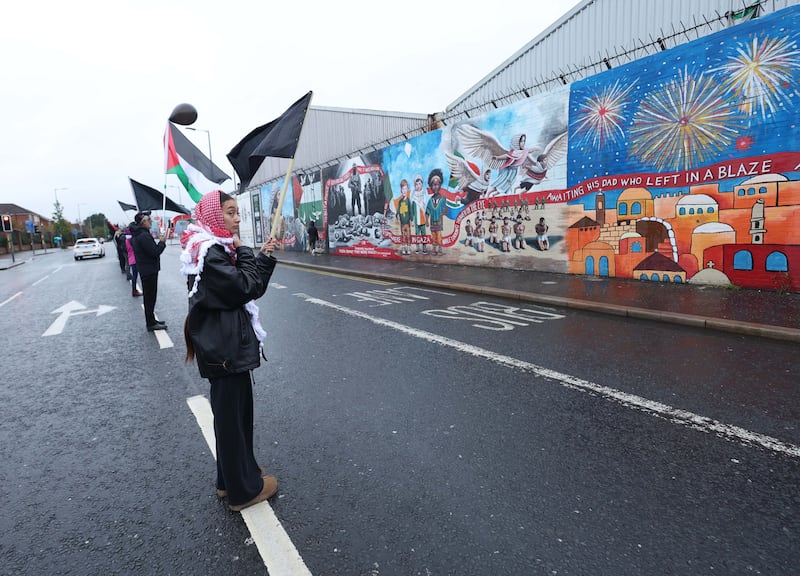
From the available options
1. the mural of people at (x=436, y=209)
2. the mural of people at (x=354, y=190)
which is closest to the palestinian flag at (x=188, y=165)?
the mural of people at (x=436, y=209)

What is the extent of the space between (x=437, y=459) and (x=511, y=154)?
11.2 metres

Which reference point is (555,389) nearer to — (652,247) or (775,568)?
(775,568)

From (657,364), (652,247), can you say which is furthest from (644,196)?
(657,364)

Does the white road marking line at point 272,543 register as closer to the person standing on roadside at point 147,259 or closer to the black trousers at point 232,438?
the black trousers at point 232,438

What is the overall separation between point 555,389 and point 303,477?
2430mm

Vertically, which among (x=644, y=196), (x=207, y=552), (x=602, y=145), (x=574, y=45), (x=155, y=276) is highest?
(x=574, y=45)

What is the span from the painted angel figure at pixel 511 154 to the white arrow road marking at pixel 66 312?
10.3 metres

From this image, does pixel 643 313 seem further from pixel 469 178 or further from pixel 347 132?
pixel 347 132

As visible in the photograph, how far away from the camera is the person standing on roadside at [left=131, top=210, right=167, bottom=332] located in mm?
7648

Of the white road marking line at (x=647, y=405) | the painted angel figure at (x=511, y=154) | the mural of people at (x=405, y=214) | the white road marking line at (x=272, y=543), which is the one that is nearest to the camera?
the white road marking line at (x=272, y=543)

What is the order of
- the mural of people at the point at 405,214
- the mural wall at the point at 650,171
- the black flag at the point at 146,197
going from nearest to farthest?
the black flag at the point at 146,197
the mural wall at the point at 650,171
the mural of people at the point at 405,214

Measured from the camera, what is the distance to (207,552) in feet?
7.56

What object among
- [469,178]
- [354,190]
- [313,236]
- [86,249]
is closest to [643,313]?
[469,178]

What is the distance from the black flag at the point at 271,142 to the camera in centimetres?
364
